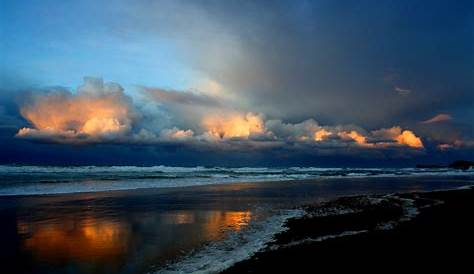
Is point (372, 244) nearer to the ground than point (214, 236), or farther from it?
farther from it

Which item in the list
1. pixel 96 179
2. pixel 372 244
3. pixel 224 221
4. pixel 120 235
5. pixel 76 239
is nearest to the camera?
pixel 372 244

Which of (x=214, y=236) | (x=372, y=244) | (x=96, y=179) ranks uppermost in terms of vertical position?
(x=96, y=179)

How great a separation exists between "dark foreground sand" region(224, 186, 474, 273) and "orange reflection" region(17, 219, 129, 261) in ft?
17.0

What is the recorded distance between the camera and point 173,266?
10.9m

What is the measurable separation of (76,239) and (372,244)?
435 inches

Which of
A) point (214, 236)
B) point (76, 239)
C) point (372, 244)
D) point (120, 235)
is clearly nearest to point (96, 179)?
point (120, 235)

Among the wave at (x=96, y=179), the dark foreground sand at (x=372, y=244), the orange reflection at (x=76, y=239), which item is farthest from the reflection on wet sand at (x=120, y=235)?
→ the wave at (x=96, y=179)

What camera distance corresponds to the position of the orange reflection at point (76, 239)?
1230cm

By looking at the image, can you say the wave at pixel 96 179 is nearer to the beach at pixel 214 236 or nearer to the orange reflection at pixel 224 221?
the beach at pixel 214 236

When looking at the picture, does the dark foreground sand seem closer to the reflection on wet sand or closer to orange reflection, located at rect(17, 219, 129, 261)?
the reflection on wet sand

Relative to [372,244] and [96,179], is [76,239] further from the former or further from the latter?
[96,179]

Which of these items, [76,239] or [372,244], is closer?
[372,244]

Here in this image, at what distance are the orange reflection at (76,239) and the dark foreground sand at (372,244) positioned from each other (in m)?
5.18

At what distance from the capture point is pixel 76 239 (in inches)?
571
